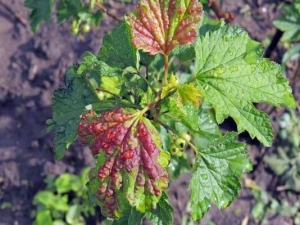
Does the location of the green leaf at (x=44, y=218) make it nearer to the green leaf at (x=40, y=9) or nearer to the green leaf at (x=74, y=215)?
the green leaf at (x=74, y=215)

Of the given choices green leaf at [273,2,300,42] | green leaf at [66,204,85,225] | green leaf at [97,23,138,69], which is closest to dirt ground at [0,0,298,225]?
green leaf at [66,204,85,225]

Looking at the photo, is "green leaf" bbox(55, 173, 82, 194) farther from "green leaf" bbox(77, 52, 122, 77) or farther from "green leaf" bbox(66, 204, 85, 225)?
"green leaf" bbox(77, 52, 122, 77)

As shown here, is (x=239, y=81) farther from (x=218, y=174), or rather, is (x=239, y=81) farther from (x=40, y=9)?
(x=40, y=9)

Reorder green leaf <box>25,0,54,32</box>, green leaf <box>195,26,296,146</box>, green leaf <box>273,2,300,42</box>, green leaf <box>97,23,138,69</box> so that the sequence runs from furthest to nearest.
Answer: green leaf <box>273,2,300,42</box>
green leaf <box>25,0,54,32</box>
green leaf <box>97,23,138,69</box>
green leaf <box>195,26,296,146</box>

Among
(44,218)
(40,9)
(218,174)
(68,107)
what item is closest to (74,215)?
(44,218)

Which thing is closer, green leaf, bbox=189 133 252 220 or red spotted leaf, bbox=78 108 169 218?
red spotted leaf, bbox=78 108 169 218

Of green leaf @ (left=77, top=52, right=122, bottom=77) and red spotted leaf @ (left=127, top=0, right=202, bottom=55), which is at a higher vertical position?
red spotted leaf @ (left=127, top=0, right=202, bottom=55)

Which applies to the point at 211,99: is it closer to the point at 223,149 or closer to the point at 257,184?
the point at 223,149
